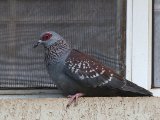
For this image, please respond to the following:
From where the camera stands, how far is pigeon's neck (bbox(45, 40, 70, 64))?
3478mm

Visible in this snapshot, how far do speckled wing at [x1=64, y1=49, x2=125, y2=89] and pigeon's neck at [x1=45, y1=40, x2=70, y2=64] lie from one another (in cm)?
3

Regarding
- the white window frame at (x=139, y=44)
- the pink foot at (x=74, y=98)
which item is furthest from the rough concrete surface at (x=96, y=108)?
the white window frame at (x=139, y=44)

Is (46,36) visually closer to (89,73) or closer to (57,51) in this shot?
(57,51)

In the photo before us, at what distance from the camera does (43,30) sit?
11.8ft

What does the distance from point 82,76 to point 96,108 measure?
133 millimetres

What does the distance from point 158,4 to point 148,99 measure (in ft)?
1.34

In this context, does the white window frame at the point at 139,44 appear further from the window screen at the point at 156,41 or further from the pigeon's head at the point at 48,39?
the pigeon's head at the point at 48,39

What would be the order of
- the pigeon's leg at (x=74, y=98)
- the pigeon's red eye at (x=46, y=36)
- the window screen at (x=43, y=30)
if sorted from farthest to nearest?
the window screen at (x=43, y=30) → the pigeon's red eye at (x=46, y=36) → the pigeon's leg at (x=74, y=98)

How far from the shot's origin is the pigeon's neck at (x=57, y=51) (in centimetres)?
348

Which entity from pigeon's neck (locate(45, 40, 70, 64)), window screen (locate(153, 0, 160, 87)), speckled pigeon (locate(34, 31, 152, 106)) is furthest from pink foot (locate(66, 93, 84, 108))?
window screen (locate(153, 0, 160, 87))

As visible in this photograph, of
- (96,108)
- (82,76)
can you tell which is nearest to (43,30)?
(82,76)

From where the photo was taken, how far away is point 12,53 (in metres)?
3.60

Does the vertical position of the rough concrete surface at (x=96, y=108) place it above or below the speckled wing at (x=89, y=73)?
below

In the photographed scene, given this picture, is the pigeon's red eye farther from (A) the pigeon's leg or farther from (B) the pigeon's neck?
(A) the pigeon's leg
